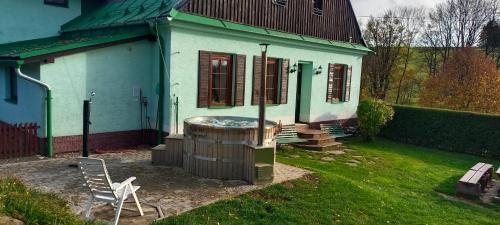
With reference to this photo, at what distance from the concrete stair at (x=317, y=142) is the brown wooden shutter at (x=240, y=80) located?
285 centimetres

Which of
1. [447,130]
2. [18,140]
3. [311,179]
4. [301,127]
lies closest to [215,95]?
[301,127]

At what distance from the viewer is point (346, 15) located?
694 inches

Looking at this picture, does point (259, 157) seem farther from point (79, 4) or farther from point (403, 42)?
point (403, 42)

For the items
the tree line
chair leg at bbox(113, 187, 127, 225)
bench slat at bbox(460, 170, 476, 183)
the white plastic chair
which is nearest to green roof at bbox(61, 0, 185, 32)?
the white plastic chair

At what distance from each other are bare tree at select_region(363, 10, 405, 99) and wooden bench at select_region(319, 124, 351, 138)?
18763 millimetres

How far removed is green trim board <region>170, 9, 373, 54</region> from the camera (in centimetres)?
1077

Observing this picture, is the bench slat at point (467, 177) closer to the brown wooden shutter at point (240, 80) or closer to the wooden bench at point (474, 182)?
the wooden bench at point (474, 182)

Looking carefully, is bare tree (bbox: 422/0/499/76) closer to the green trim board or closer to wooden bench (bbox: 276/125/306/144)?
the green trim board

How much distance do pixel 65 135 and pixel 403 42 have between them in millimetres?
31522

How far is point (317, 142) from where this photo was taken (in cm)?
1415

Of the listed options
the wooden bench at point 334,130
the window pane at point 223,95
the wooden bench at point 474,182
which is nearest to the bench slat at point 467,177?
the wooden bench at point 474,182

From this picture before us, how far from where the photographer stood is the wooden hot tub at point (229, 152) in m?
7.95

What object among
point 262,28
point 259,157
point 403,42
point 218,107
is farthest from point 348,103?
point 403,42

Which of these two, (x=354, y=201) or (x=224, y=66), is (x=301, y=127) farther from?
(x=354, y=201)
